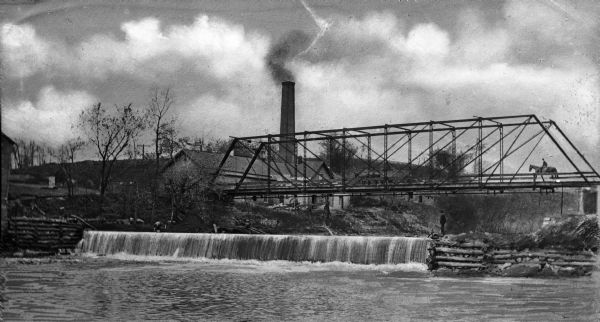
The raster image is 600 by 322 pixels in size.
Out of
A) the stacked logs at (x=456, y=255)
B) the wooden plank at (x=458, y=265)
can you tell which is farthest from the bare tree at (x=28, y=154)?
the wooden plank at (x=458, y=265)

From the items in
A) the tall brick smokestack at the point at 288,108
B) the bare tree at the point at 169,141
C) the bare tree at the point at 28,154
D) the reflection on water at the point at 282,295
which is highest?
the tall brick smokestack at the point at 288,108

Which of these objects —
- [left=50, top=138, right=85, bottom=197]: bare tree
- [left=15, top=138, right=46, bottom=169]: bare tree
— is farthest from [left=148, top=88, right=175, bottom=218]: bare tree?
[left=15, top=138, right=46, bottom=169]: bare tree

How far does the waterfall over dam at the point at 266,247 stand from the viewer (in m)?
25.9

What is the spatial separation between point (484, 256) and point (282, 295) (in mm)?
9779

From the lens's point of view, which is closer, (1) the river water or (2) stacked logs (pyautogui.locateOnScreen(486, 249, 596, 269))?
(1) the river water

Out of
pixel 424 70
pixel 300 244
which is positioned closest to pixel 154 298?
pixel 300 244

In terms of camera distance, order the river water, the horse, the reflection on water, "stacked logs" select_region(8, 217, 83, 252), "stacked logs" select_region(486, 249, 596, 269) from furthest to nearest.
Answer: "stacked logs" select_region(8, 217, 83, 252) < the horse < "stacked logs" select_region(486, 249, 596, 269) < the river water < the reflection on water

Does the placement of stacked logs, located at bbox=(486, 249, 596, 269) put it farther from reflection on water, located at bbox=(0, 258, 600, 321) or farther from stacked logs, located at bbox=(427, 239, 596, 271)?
reflection on water, located at bbox=(0, 258, 600, 321)

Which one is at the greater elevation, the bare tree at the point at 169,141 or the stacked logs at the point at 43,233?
the bare tree at the point at 169,141

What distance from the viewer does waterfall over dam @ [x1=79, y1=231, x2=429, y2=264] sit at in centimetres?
2589

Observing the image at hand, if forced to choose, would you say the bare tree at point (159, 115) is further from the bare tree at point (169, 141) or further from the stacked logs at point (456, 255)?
the stacked logs at point (456, 255)

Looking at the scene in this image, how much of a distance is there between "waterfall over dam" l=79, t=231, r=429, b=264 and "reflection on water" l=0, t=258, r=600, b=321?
152cm

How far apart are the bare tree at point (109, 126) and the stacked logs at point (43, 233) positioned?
43.5 feet

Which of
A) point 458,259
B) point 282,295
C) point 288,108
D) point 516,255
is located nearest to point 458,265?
point 458,259
